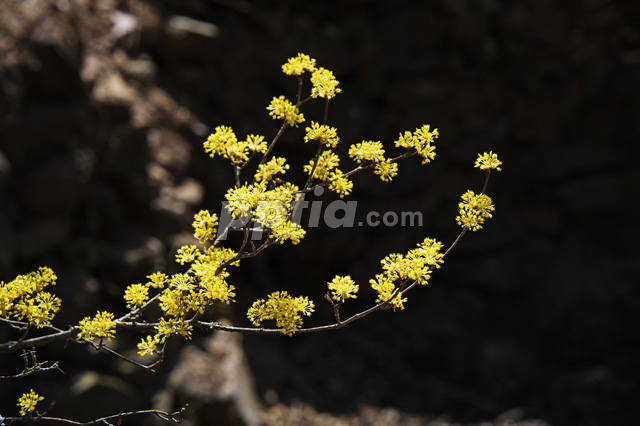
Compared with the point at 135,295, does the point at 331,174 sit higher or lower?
higher

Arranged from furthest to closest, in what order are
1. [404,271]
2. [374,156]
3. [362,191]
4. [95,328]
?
[362,191], [374,156], [404,271], [95,328]

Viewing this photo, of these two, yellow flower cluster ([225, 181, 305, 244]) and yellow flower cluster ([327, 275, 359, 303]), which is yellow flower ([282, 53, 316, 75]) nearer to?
yellow flower cluster ([225, 181, 305, 244])

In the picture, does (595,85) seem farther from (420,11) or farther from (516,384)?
(516,384)

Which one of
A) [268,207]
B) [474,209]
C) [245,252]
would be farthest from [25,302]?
[474,209]

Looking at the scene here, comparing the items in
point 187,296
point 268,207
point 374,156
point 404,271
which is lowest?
point 187,296

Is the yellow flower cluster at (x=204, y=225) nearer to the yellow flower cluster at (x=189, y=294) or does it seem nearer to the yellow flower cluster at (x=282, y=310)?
the yellow flower cluster at (x=189, y=294)

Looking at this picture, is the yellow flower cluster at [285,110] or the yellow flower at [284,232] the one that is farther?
the yellow flower cluster at [285,110]

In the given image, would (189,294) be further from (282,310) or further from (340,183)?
(340,183)

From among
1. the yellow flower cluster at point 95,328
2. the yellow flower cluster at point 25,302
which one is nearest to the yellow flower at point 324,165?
the yellow flower cluster at point 95,328
